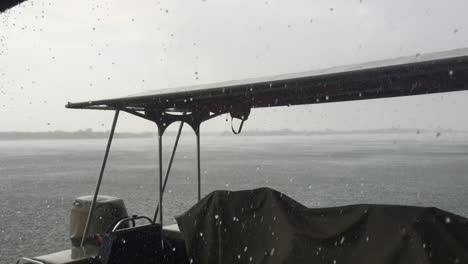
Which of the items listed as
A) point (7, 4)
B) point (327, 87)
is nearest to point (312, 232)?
A: point (327, 87)

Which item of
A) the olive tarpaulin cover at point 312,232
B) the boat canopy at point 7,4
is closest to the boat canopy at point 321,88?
the olive tarpaulin cover at point 312,232

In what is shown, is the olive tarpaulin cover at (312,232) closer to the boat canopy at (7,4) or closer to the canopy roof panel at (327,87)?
the canopy roof panel at (327,87)

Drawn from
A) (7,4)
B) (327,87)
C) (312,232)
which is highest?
(7,4)

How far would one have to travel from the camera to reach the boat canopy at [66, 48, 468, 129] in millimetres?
2988

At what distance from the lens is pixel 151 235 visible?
14.0 feet

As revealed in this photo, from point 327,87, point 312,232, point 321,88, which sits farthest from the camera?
point 321,88

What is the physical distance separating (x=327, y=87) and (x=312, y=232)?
142 centimetres

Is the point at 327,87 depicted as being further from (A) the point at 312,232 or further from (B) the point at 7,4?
(B) the point at 7,4

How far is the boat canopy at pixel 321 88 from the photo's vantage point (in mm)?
2988

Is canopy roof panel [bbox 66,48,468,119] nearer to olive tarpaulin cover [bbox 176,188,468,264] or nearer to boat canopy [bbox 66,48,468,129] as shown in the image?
boat canopy [bbox 66,48,468,129]

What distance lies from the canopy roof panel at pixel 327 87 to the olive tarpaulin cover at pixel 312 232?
90cm

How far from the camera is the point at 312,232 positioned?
348cm

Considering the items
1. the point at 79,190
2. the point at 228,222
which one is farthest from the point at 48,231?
the point at 228,222

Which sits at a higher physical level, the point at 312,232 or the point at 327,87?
the point at 327,87
